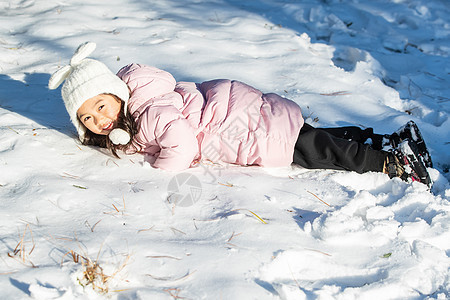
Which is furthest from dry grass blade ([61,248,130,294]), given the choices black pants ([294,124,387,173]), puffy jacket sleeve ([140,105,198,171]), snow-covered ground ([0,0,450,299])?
black pants ([294,124,387,173])

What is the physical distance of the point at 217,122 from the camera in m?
2.48

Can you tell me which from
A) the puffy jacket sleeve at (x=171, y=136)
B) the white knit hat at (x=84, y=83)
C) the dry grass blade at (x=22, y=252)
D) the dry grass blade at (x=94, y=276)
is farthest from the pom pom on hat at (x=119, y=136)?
Answer: the dry grass blade at (x=94, y=276)

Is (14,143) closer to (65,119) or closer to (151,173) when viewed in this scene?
(65,119)

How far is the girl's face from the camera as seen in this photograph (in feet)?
7.66

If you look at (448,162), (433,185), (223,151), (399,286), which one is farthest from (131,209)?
(448,162)

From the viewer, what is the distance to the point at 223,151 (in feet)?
8.23

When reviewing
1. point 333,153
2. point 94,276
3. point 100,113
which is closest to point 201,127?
point 100,113

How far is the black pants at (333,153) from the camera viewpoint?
2.51 m

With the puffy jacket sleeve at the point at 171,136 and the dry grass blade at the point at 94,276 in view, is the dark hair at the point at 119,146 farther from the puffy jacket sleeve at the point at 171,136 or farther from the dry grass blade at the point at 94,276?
the dry grass blade at the point at 94,276

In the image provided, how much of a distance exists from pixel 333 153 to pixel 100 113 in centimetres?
135

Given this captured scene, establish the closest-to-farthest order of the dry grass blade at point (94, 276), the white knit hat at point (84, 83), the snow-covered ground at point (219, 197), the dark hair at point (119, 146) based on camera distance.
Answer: the dry grass blade at point (94, 276) < the snow-covered ground at point (219, 197) < the white knit hat at point (84, 83) < the dark hair at point (119, 146)

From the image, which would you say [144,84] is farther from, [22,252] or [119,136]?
[22,252]

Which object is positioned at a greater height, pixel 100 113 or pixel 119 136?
pixel 100 113

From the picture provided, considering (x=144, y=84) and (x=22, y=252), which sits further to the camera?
(x=144, y=84)
